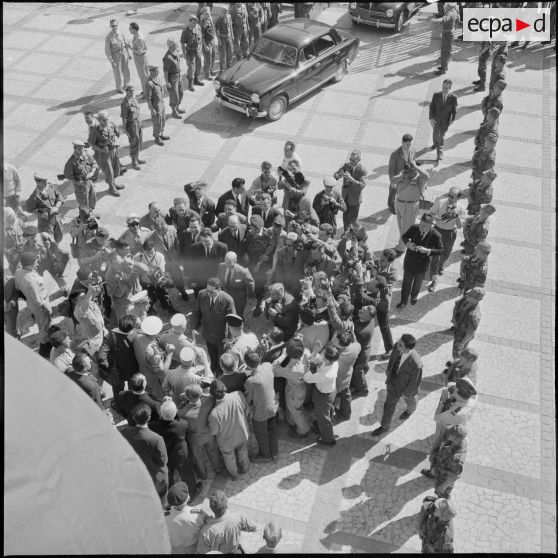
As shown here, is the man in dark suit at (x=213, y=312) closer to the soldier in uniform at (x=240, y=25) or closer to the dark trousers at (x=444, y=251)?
Result: the dark trousers at (x=444, y=251)

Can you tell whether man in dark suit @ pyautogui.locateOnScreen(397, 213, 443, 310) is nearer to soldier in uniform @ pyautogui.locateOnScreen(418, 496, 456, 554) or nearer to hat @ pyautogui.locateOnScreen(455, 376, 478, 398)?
hat @ pyautogui.locateOnScreen(455, 376, 478, 398)

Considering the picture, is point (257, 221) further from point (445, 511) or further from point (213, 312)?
point (445, 511)

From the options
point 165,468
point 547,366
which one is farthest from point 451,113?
point 165,468

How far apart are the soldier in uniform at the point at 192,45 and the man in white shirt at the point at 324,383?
1084 centimetres

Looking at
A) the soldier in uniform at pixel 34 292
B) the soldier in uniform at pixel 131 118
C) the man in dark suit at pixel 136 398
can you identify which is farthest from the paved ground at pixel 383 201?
the man in dark suit at pixel 136 398

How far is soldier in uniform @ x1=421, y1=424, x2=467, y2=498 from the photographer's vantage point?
689 cm

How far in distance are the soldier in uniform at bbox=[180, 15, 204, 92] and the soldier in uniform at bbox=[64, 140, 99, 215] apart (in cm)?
560

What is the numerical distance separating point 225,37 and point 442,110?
20.9 ft

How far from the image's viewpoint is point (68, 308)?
27.6ft

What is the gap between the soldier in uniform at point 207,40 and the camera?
54.1 feet

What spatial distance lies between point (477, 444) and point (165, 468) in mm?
3977

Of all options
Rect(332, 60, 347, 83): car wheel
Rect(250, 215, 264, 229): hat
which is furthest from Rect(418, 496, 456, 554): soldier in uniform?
Rect(332, 60, 347, 83): car wheel

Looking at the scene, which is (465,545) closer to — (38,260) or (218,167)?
(38,260)

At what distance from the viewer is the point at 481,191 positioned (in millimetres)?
11000
